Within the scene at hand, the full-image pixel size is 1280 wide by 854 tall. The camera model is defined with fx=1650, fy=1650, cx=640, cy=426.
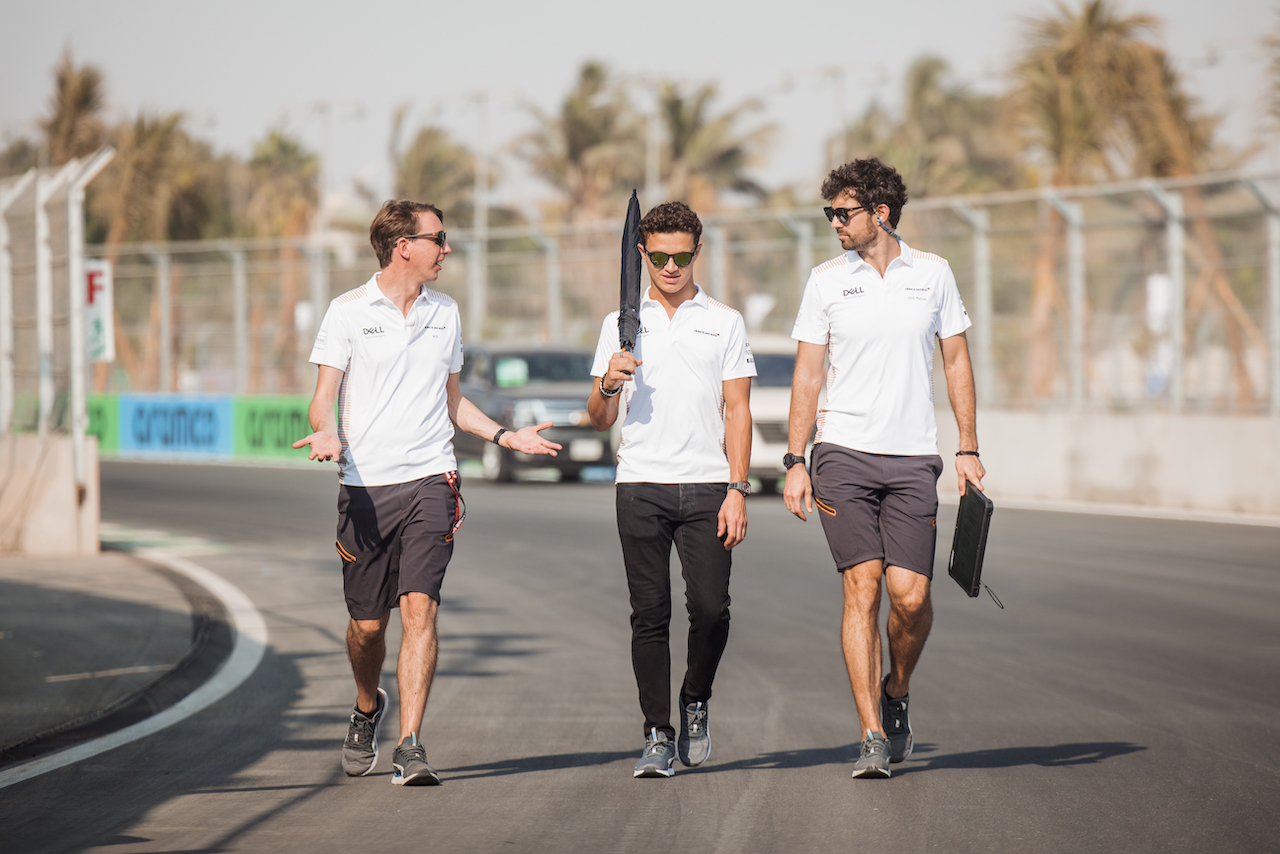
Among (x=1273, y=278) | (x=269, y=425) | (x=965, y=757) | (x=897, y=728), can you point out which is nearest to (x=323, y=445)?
(x=897, y=728)

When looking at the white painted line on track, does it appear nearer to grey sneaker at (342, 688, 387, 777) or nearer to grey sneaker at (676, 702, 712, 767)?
grey sneaker at (342, 688, 387, 777)

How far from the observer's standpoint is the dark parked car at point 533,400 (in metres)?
21.3

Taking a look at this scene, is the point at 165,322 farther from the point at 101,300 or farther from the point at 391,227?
the point at 391,227

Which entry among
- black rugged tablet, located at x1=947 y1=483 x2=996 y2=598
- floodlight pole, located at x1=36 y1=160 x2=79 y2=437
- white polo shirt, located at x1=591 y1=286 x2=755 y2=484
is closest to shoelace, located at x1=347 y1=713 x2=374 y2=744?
white polo shirt, located at x1=591 y1=286 x2=755 y2=484

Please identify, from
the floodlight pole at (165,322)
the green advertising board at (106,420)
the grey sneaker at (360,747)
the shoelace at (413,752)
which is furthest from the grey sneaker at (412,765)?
the floodlight pole at (165,322)

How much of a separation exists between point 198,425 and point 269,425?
1.92 meters

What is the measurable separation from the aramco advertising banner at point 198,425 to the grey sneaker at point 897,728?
71.4 ft

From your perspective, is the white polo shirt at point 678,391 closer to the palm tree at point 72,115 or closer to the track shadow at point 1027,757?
the track shadow at point 1027,757

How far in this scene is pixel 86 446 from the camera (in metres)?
13.1

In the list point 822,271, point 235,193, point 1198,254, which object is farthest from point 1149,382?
point 235,193

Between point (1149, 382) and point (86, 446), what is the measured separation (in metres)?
11.3

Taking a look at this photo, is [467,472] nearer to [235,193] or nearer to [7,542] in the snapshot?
[7,542]

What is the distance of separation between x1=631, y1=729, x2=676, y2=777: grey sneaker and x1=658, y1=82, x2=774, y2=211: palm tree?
5422 cm

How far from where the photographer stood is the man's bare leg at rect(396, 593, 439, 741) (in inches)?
226
